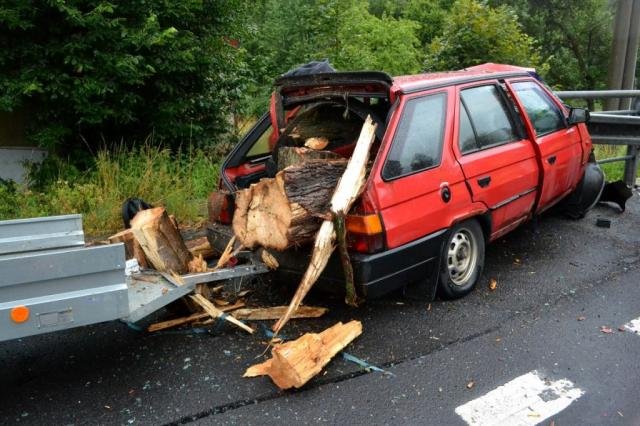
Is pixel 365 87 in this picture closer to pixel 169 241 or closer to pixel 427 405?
pixel 169 241

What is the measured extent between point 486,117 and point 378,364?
227 cm

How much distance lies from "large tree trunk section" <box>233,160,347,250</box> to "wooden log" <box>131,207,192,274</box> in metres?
0.52

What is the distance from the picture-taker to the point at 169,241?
4109mm

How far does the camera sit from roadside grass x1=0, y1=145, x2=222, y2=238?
A: 6082 mm

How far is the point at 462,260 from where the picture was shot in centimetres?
449

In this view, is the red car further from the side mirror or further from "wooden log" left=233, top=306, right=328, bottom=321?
"wooden log" left=233, top=306, right=328, bottom=321

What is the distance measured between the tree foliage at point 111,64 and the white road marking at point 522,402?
4990mm

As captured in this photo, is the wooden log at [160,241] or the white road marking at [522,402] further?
the wooden log at [160,241]

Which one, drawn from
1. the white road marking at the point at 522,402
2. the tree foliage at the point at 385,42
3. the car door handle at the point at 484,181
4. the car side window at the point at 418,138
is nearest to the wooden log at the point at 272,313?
the car side window at the point at 418,138

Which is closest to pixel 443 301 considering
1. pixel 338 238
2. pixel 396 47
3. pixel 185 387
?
pixel 338 238

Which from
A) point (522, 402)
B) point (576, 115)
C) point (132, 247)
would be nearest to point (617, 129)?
point (576, 115)

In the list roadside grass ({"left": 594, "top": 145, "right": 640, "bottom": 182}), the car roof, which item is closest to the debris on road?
the car roof

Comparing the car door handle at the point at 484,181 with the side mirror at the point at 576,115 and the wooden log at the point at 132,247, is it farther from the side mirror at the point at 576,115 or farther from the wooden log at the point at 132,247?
the wooden log at the point at 132,247

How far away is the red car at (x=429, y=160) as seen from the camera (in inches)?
148
